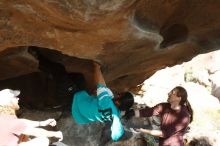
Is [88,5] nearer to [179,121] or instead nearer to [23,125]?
[23,125]

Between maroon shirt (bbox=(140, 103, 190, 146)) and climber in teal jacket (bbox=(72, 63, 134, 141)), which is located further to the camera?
maroon shirt (bbox=(140, 103, 190, 146))

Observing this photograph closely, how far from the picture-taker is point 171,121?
22.4 feet

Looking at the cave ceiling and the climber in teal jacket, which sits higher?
the cave ceiling

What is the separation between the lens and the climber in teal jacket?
5.49 meters

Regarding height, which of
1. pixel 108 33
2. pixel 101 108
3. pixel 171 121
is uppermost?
pixel 108 33

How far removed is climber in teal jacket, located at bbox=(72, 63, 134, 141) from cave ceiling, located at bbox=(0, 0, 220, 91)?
0.73 meters

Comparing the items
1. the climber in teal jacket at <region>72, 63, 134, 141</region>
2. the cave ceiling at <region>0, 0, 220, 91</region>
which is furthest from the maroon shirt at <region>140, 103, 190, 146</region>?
the cave ceiling at <region>0, 0, 220, 91</region>

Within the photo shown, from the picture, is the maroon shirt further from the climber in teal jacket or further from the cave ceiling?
the cave ceiling

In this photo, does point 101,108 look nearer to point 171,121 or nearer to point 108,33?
point 108,33

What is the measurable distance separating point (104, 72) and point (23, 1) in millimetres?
2973

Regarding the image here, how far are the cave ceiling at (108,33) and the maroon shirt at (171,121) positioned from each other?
106cm

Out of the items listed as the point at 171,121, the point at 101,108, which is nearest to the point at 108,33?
the point at 101,108

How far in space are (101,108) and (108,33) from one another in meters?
1.03

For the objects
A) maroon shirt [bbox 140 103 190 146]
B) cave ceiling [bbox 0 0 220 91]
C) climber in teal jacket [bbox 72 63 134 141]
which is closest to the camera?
cave ceiling [bbox 0 0 220 91]
